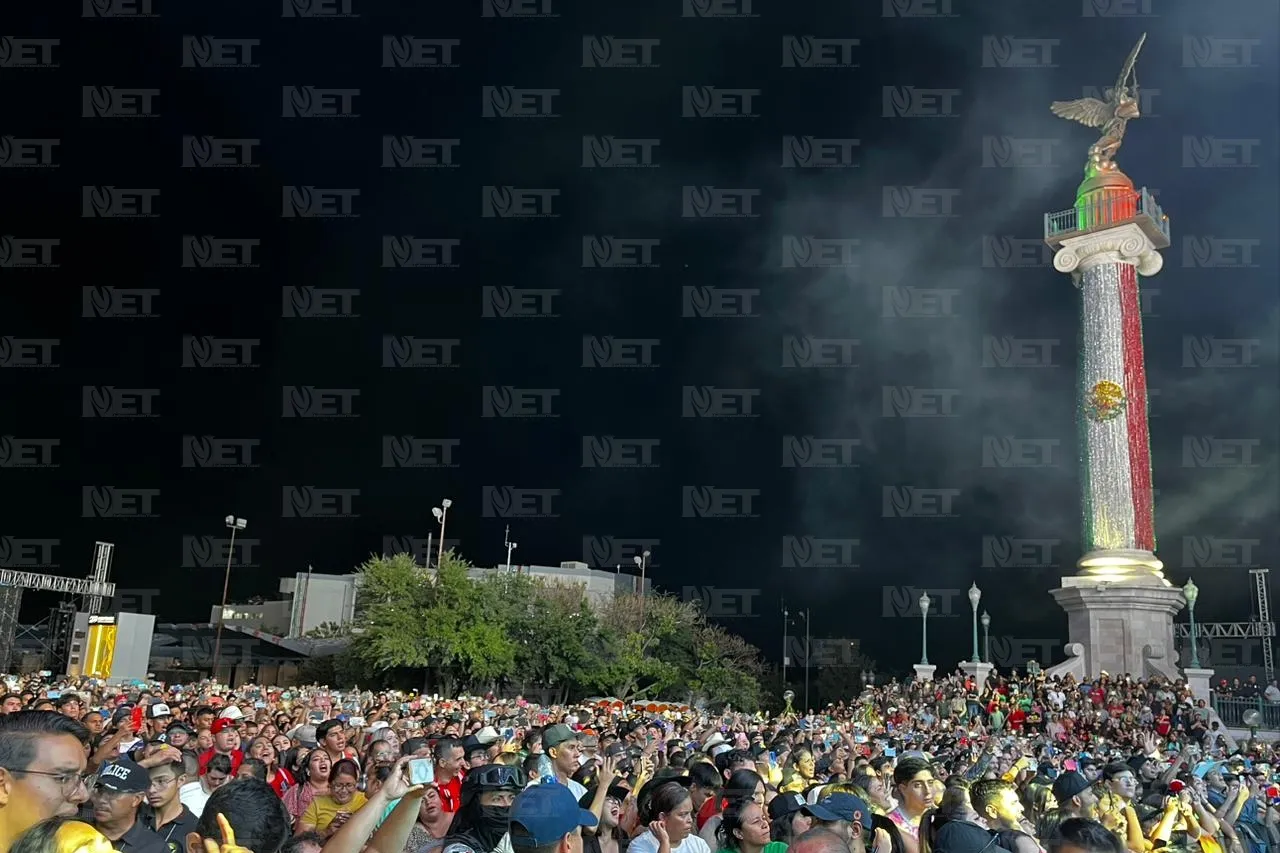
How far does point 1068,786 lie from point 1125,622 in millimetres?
34398

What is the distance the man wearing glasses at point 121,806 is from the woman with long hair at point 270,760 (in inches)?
132

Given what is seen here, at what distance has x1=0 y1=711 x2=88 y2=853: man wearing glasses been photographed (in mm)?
3592

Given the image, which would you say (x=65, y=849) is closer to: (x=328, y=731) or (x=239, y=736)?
(x=328, y=731)

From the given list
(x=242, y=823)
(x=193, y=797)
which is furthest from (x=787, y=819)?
(x=193, y=797)

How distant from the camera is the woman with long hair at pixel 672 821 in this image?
20.2 ft

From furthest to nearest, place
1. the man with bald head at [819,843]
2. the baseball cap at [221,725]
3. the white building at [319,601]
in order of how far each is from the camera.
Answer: the white building at [319,601] → the baseball cap at [221,725] → the man with bald head at [819,843]

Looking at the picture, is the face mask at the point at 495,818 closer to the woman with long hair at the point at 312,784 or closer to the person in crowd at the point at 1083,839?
the person in crowd at the point at 1083,839

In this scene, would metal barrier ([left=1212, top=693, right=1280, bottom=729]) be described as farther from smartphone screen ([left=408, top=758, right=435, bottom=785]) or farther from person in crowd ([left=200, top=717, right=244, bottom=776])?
smartphone screen ([left=408, top=758, right=435, bottom=785])

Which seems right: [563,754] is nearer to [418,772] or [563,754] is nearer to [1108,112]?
[418,772]

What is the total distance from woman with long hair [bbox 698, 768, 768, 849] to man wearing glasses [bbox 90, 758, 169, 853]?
3410 mm

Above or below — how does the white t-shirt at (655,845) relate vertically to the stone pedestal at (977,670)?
below

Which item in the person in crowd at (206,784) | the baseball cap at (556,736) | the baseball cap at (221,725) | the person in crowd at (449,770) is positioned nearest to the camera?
the person in crowd at (206,784)

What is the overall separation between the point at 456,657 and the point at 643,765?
39150 millimetres

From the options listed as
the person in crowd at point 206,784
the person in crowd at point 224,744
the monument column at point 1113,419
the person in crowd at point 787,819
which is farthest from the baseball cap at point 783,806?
the monument column at point 1113,419
